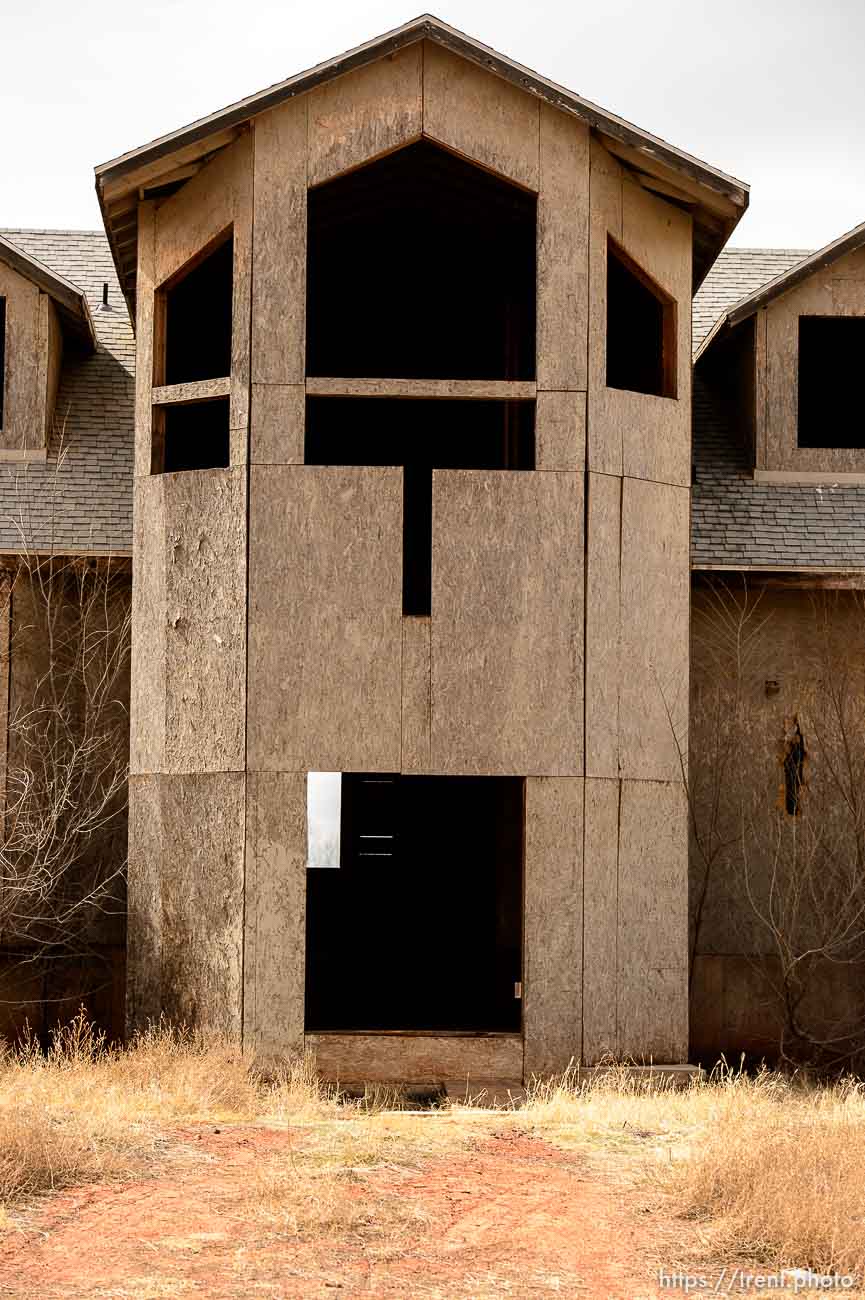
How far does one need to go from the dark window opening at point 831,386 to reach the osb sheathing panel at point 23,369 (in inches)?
367

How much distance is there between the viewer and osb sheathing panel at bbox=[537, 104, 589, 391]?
15844 mm

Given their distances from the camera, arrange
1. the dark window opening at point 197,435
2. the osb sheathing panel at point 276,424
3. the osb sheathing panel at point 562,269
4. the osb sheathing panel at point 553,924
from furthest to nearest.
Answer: the dark window opening at point 197,435
the osb sheathing panel at point 562,269
the osb sheathing panel at point 276,424
the osb sheathing panel at point 553,924

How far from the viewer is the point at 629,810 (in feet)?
51.8

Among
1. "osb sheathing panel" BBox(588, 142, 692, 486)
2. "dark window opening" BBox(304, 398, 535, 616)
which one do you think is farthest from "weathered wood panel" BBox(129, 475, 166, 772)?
"dark window opening" BBox(304, 398, 535, 616)

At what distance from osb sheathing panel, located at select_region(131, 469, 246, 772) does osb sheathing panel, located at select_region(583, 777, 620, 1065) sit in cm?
337

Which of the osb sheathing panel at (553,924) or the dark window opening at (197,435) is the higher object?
the dark window opening at (197,435)

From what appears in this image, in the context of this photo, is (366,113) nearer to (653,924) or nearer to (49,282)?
(49,282)

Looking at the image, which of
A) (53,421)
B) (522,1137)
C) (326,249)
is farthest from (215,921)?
(326,249)

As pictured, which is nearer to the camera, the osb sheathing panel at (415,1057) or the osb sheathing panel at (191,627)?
the osb sheathing panel at (415,1057)

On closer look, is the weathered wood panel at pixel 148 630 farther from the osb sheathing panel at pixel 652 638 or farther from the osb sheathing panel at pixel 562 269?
the osb sheathing panel at pixel 652 638

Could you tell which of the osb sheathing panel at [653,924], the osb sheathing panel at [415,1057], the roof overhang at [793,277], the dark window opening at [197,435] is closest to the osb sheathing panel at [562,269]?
the roof overhang at [793,277]

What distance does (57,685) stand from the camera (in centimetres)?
1800

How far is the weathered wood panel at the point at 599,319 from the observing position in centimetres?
1588

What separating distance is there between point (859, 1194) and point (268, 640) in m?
7.57
